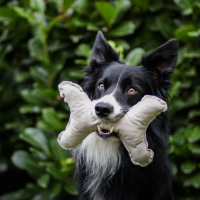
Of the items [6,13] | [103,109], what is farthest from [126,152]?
[6,13]

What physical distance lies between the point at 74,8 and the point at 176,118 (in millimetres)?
2364

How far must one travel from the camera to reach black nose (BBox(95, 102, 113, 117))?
9.00 ft

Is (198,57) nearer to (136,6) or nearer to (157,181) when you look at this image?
(136,6)

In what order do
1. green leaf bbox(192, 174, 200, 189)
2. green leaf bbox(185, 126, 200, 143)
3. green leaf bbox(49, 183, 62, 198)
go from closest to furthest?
1. green leaf bbox(185, 126, 200, 143)
2. green leaf bbox(192, 174, 200, 189)
3. green leaf bbox(49, 183, 62, 198)

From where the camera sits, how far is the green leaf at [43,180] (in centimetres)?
492

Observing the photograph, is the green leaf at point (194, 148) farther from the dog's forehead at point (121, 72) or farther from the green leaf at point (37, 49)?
the green leaf at point (37, 49)

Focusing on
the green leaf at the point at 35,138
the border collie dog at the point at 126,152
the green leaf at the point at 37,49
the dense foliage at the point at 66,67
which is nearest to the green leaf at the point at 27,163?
the dense foliage at the point at 66,67

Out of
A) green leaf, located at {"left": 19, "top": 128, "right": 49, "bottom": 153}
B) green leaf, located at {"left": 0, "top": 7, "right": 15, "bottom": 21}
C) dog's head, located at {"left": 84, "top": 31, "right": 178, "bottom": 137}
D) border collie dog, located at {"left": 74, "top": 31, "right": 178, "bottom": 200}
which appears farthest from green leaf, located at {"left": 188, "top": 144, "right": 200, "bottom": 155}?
green leaf, located at {"left": 0, "top": 7, "right": 15, "bottom": 21}

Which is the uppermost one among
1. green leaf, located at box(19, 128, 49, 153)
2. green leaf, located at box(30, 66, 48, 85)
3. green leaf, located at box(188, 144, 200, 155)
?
green leaf, located at box(30, 66, 48, 85)

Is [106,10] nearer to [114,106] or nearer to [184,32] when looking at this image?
[184,32]

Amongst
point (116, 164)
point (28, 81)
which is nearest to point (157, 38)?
point (28, 81)

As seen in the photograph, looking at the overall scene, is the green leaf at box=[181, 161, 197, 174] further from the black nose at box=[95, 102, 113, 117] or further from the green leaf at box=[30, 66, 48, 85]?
the black nose at box=[95, 102, 113, 117]

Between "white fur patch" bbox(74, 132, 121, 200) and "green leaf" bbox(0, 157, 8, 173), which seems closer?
"white fur patch" bbox(74, 132, 121, 200)

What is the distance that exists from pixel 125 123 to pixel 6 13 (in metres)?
3.54
